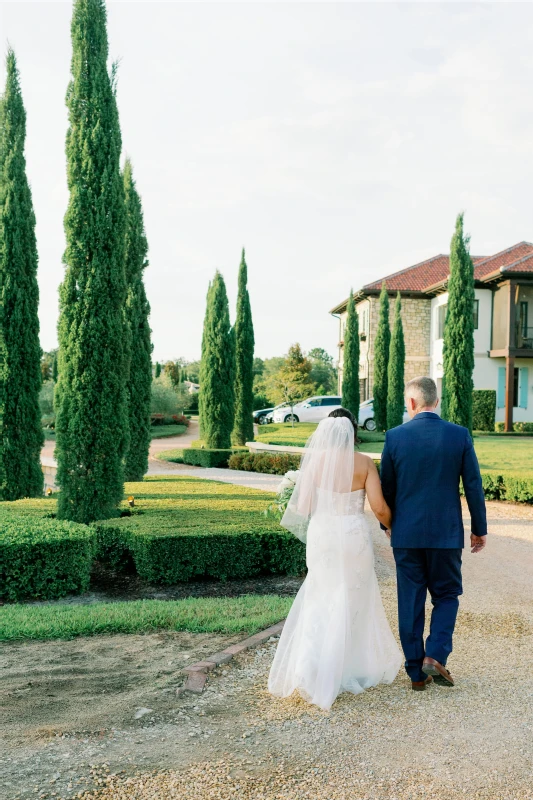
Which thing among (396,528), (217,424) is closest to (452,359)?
(217,424)

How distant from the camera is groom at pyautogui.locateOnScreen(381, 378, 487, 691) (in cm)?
435

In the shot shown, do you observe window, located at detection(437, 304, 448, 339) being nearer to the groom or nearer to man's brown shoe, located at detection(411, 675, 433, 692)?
the groom

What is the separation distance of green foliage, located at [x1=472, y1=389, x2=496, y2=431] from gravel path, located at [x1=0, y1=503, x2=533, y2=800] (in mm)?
28068

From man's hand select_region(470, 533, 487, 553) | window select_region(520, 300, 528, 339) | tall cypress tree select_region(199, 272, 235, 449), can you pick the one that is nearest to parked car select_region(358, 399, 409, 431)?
window select_region(520, 300, 528, 339)

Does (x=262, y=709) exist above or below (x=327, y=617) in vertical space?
below

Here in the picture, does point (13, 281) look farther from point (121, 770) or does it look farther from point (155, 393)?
point (155, 393)

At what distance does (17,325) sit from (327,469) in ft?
29.6

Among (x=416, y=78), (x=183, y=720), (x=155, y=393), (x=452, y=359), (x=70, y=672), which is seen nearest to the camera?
(x=183, y=720)

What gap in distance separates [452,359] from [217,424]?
7.44 meters

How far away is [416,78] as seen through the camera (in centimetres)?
944

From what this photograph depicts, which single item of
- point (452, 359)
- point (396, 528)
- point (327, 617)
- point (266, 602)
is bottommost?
point (266, 602)

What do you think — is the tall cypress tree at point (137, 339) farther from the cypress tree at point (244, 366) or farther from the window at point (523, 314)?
the window at point (523, 314)

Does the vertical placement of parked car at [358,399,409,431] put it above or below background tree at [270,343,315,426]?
below

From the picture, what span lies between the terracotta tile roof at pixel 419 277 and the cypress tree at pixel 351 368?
6077mm
